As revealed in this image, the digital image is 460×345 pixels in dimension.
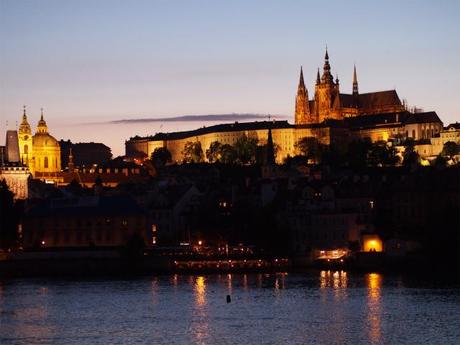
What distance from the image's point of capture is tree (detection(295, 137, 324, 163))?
187 metres

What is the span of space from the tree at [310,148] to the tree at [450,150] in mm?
16591

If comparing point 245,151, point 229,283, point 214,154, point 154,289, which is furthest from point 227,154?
point 154,289

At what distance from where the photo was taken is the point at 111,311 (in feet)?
190

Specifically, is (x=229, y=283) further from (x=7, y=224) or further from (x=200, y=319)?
(x=7, y=224)

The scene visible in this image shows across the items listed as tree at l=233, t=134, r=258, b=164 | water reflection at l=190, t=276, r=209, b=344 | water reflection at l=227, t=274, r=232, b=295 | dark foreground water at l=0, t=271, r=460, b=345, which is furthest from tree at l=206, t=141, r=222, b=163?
water reflection at l=190, t=276, r=209, b=344

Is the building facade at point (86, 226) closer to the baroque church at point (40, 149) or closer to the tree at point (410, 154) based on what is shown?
the tree at point (410, 154)

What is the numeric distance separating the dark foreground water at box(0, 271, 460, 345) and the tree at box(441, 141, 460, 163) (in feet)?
321

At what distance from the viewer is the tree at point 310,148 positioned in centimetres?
18710

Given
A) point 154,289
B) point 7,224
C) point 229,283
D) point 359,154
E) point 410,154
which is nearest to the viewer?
point 154,289

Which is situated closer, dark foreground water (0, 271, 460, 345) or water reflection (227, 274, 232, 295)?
dark foreground water (0, 271, 460, 345)

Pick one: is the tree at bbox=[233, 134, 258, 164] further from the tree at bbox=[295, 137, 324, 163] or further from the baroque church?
the baroque church

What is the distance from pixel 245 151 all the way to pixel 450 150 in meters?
28.6

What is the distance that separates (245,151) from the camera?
19050cm

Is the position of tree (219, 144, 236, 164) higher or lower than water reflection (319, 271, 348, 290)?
higher
